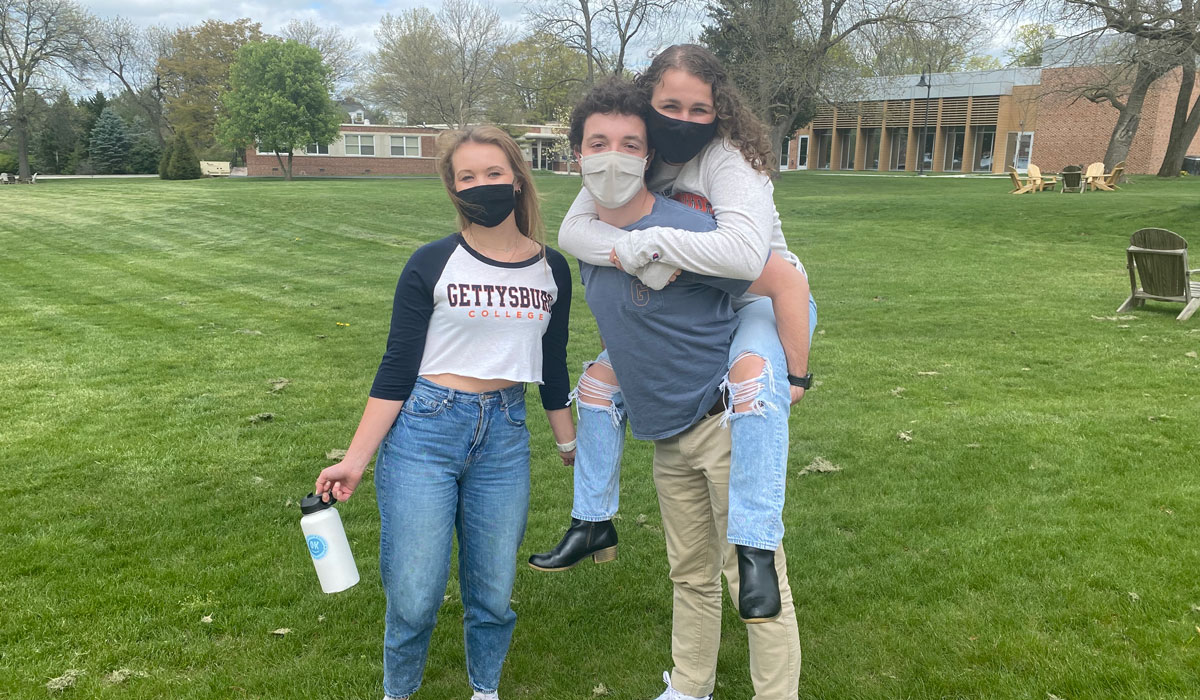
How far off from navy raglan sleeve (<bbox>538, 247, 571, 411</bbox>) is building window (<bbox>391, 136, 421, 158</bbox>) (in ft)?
209

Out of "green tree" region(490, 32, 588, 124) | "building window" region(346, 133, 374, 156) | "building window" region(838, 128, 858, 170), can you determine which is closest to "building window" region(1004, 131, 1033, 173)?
"building window" region(838, 128, 858, 170)

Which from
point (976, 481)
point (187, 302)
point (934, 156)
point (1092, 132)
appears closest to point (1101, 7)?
point (976, 481)

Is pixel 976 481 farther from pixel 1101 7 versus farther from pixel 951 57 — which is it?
pixel 951 57

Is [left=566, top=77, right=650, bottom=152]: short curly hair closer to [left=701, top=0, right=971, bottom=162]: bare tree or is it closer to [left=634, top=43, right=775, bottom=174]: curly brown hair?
[left=634, top=43, right=775, bottom=174]: curly brown hair

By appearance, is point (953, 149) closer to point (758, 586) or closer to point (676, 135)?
point (676, 135)

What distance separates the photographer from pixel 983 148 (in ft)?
181

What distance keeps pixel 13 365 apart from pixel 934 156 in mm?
56280

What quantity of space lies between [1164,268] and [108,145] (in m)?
57.7

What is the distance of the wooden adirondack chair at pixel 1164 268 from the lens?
33.6 feet

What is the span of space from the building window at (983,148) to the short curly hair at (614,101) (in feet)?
192

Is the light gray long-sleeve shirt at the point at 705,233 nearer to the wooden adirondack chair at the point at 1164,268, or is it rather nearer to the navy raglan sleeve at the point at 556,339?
the navy raglan sleeve at the point at 556,339

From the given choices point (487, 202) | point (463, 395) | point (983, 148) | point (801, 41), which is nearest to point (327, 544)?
point (463, 395)

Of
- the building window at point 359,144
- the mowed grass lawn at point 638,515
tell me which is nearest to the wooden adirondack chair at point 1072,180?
the mowed grass lawn at point 638,515

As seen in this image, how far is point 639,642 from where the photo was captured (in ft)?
12.4
